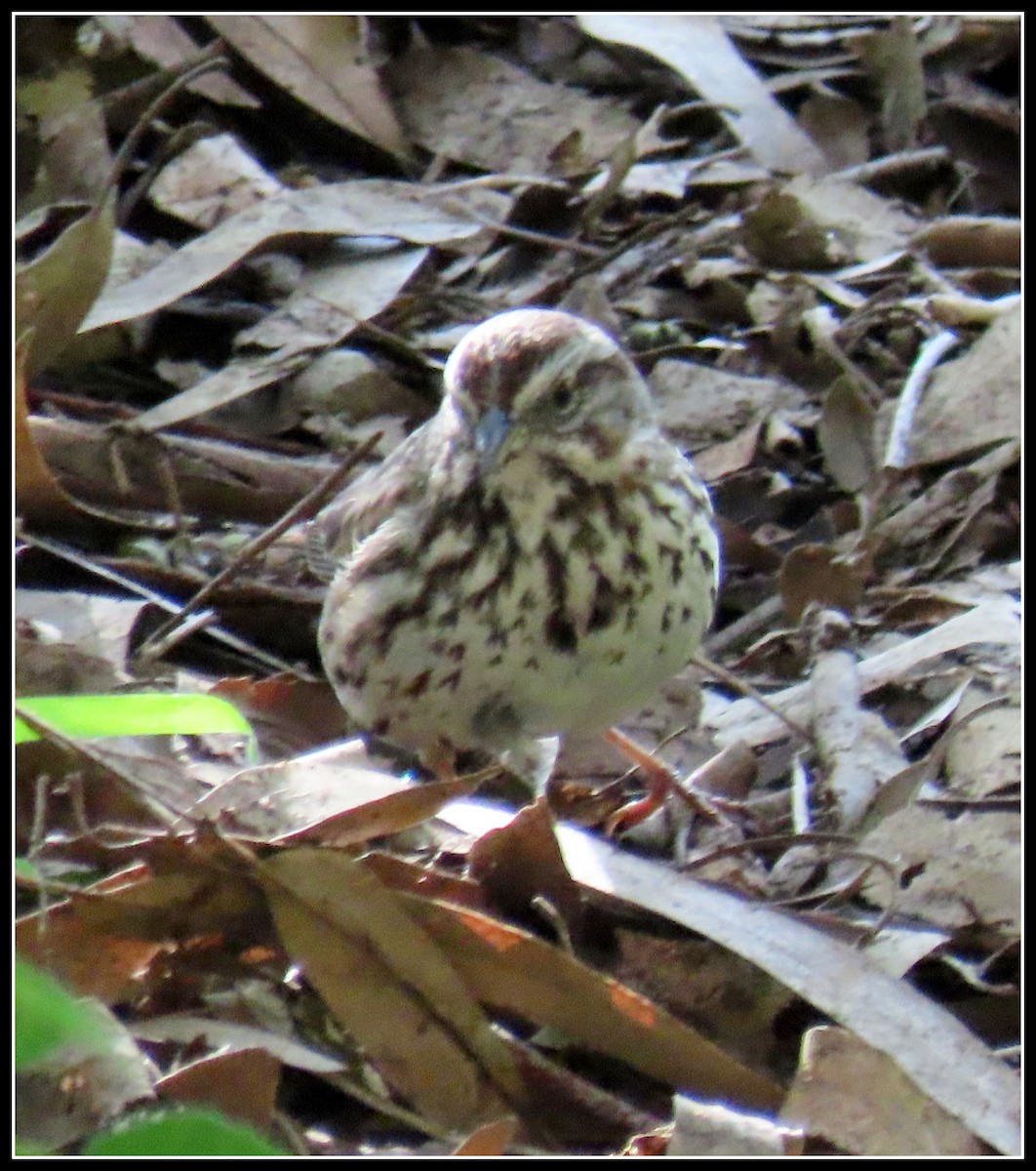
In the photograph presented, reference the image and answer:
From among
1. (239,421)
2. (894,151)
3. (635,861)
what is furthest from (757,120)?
(635,861)

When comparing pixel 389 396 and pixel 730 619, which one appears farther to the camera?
pixel 389 396

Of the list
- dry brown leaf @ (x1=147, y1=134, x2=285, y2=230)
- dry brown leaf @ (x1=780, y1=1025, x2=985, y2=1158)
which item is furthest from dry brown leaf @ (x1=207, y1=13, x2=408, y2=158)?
dry brown leaf @ (x1=780, y1=1025, x2=985, y2=1158)

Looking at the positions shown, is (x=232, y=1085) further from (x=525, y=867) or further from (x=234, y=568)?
(x=234, y=568)

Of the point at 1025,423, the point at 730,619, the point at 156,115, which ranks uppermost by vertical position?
the point at 156,115

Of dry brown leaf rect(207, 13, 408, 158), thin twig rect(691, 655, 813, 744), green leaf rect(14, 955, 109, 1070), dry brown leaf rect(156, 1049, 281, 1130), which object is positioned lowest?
thin twig rect(691, 655, 813, 744)

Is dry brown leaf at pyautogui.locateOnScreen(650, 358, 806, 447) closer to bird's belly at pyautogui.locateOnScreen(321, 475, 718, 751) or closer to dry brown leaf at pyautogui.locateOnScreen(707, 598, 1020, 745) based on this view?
dry brown leaf at pyautogui.locateOnScreen(707, 598, 1020, 745)

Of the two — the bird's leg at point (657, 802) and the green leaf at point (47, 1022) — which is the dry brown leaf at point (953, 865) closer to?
the bird's leg at point (657, 802)

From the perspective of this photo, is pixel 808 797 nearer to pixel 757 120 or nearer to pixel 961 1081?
pixel 961 1081
